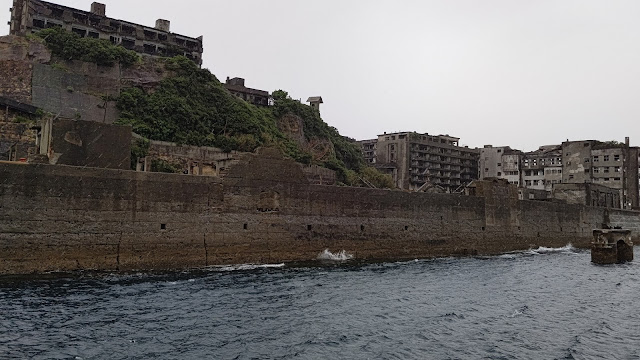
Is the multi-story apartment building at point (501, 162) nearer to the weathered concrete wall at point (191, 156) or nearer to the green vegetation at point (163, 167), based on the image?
the weathered concrete wall at point (191, 156)

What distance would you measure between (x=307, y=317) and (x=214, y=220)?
10917 millimetres

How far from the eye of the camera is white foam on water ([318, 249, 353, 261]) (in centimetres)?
3034

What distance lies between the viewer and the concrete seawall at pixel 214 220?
20328 millimetres

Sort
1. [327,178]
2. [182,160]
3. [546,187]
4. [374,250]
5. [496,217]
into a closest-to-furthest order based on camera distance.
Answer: [374,250] < [496,217] < [182,160] < [327,178] < [546,187]

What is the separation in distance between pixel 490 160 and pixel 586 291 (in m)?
84.5

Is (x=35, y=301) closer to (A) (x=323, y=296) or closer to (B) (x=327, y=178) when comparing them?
(A) (x=323, y=296)

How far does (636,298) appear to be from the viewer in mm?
22797

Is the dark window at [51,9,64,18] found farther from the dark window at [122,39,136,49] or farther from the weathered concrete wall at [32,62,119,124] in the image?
the weathered concrete wall at [32,62,119,124]

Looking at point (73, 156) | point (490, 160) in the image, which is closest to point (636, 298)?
point (73, 156)

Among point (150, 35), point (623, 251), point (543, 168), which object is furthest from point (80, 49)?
point (543, 168)

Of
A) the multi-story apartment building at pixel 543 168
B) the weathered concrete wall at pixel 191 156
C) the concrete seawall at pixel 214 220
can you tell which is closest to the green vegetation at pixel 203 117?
the weathered concrete wall at pixel 191 156

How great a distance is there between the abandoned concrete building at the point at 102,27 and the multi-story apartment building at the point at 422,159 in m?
48.4

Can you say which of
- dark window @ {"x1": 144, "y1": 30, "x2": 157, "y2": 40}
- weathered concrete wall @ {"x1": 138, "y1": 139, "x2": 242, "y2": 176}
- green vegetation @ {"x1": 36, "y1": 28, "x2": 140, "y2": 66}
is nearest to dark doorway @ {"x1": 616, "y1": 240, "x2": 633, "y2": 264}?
weathered concrete wall @ {"x1": 138, "y1": 139, "x2": 242, "y2": 176}

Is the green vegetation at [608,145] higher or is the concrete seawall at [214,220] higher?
the green vegetation at [608,145]
